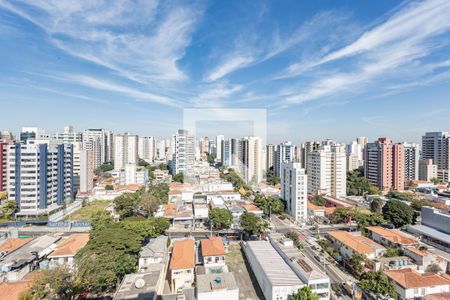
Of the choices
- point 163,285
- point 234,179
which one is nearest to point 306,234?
point 163,285

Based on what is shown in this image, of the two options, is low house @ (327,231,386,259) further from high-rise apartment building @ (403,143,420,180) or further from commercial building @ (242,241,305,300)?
high-rise apartment building @ (403,143,420,180)

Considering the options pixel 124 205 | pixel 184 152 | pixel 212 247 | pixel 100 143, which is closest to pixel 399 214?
pixel 212 247

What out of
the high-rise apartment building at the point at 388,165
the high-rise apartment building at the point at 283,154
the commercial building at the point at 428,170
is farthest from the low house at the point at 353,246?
the commercial building at the point at 428,170

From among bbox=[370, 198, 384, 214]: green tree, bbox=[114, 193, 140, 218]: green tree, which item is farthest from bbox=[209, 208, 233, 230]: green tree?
bbox=[370, 198, 384, 214]: green tree

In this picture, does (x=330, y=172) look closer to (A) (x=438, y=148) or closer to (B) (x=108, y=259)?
(A) (x=438, y=148)

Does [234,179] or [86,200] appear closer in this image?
[86,200]

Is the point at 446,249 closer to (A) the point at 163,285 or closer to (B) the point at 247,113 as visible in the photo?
(B) the point at 247,113
